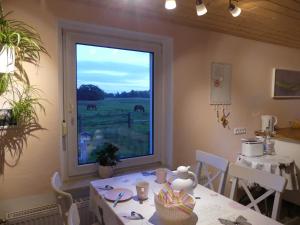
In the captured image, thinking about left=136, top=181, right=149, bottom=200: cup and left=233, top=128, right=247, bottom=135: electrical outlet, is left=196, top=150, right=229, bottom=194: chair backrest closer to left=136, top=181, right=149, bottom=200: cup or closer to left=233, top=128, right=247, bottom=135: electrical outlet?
left=136, top=181, right=149, bottom=200: cup

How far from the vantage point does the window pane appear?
79.5 inches

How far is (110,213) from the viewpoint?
1.24 meters

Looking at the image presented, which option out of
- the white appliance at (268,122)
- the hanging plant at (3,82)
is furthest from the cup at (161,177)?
the white appliance at (268,122)

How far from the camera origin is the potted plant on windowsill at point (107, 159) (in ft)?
6.46

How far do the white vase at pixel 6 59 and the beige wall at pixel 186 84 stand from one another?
0.91 ft

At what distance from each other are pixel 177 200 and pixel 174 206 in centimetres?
8

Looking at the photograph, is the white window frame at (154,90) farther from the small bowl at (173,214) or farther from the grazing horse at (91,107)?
the small bowl at (173,214)

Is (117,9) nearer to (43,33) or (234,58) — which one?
(43,33)

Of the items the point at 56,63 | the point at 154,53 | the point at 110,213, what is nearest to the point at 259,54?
the point at 154,53

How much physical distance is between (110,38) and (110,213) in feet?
4.77

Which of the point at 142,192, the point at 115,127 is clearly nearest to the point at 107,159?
the point at 115,127

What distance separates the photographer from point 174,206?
1.00 m

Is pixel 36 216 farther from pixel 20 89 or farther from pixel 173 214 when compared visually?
pixel 173 214

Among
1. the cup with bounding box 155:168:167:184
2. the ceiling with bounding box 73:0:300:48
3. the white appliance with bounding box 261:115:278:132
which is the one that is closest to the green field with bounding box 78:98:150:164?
the cup with bounding box 155:168:167:184
